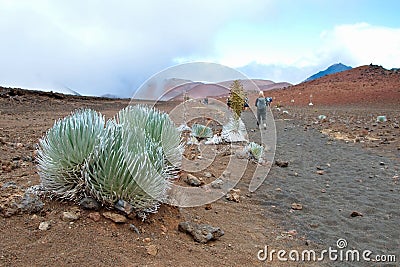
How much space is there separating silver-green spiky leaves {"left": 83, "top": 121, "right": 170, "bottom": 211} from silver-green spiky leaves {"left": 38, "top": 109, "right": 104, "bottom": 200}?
0.23 feet

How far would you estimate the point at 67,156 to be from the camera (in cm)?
216

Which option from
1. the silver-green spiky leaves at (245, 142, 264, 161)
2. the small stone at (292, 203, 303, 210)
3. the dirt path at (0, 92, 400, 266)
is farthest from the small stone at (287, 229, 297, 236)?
the silver-green spiky leaves at (245, 142, 264, 161)

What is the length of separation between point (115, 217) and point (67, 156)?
468 millimetres

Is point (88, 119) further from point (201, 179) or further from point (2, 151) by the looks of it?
point (2, 151)

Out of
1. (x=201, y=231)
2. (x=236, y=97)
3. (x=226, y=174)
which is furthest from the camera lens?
(x=236, y=97)

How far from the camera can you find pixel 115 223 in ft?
6.81

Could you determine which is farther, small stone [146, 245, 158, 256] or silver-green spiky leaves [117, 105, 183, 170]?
silver-green spiky leaves [117, 105, 183, 170]

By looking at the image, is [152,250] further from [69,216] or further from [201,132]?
[201,132]

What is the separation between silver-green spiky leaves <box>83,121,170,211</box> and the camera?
2084 mm

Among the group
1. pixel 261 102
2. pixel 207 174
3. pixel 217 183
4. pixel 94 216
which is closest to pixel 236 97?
pixel 261 102

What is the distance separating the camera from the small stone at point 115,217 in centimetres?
207

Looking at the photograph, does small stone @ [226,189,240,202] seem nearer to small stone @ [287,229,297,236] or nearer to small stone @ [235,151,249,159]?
small stone @ [287,229,297,236]

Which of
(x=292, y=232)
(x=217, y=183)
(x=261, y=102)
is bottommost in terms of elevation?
(x=292, y=232)

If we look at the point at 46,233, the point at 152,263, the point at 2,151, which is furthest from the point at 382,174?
the point at 2,151
